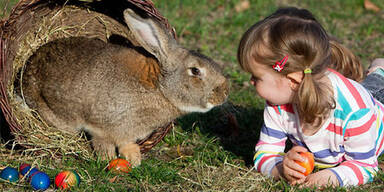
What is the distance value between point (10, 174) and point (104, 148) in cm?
68

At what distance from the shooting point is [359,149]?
9.83 ft

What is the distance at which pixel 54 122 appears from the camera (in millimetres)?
3609

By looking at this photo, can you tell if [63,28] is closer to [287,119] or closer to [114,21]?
[114,21]

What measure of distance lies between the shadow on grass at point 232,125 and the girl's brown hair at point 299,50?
839 mm

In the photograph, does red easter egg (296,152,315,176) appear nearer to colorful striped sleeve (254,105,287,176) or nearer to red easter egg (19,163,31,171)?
colorful striped sleeve (254,105,287,176)

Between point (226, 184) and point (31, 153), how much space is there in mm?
1379

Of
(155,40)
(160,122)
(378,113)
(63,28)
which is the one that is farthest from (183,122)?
(378,113)

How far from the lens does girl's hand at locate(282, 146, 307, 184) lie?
114 inches

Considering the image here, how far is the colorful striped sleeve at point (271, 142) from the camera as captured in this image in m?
3.18

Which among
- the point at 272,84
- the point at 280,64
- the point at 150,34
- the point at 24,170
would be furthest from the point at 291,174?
the point at 24,170

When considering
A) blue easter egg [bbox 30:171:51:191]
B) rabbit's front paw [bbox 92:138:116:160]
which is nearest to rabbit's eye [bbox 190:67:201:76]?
rabbit's front paw [bbox 92:138:116:160]

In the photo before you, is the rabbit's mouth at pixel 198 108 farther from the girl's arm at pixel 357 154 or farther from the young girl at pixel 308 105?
the girl's arm at pixel 357 154

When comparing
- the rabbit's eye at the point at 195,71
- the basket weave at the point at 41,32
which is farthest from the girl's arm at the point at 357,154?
the basket weave at the point at 41,32

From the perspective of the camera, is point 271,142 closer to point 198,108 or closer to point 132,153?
point 198,108
